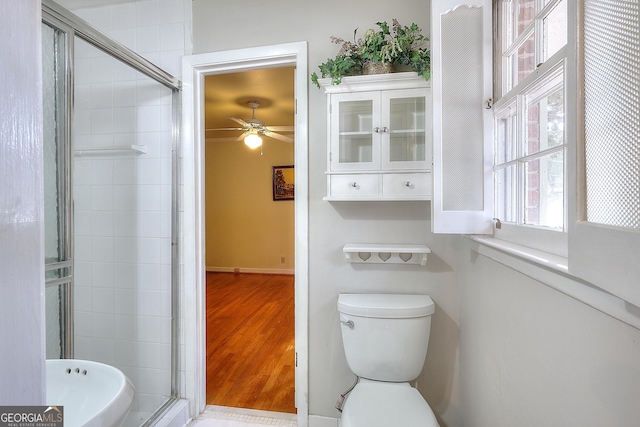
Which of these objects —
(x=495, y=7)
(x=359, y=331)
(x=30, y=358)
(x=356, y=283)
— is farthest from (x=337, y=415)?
(x=495, y=7)

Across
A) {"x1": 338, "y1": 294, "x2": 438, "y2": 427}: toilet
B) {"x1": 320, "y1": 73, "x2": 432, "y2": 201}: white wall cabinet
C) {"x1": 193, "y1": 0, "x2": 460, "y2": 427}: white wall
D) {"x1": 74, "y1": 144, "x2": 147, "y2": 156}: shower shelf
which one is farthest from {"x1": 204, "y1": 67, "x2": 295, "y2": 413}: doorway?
{"x1": 74, "y1": 144, "x2": 147, "y2": 156}: shower shelf

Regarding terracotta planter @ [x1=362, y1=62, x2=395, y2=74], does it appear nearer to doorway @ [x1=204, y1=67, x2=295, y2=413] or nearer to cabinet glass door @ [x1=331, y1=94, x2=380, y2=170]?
cabinet glass door @ [x1=331, y1=94, x2=380, y2=170]

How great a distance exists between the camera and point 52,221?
1271 millimetres

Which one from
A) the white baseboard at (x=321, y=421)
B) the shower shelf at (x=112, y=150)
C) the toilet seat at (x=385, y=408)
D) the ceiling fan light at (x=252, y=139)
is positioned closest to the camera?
the toilet seat at (x=385, y=408)

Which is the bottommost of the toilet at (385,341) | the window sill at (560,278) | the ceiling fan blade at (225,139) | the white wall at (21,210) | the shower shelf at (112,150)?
the toilet at (385,341)

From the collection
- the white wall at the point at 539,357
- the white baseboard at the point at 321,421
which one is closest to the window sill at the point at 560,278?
the white wall at the point at 539,357

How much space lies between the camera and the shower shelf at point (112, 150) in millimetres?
1550

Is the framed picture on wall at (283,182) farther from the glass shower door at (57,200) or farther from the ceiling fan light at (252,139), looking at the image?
the glass shower door at (57,200)

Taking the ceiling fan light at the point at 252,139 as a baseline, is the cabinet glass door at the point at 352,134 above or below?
below

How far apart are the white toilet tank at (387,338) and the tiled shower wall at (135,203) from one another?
1149mm

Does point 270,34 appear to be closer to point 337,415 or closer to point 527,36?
point 527,36

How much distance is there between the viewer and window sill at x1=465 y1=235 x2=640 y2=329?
19.8 inches

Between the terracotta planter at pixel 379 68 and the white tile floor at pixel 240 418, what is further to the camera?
the white tile floor at pixel 240 418

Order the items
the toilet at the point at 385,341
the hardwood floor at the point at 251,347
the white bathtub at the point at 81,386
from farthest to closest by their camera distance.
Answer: the hardwood floor at the point at 251,347, the toilet at the point at 385,341, the white bathtub at the point at 81,386
